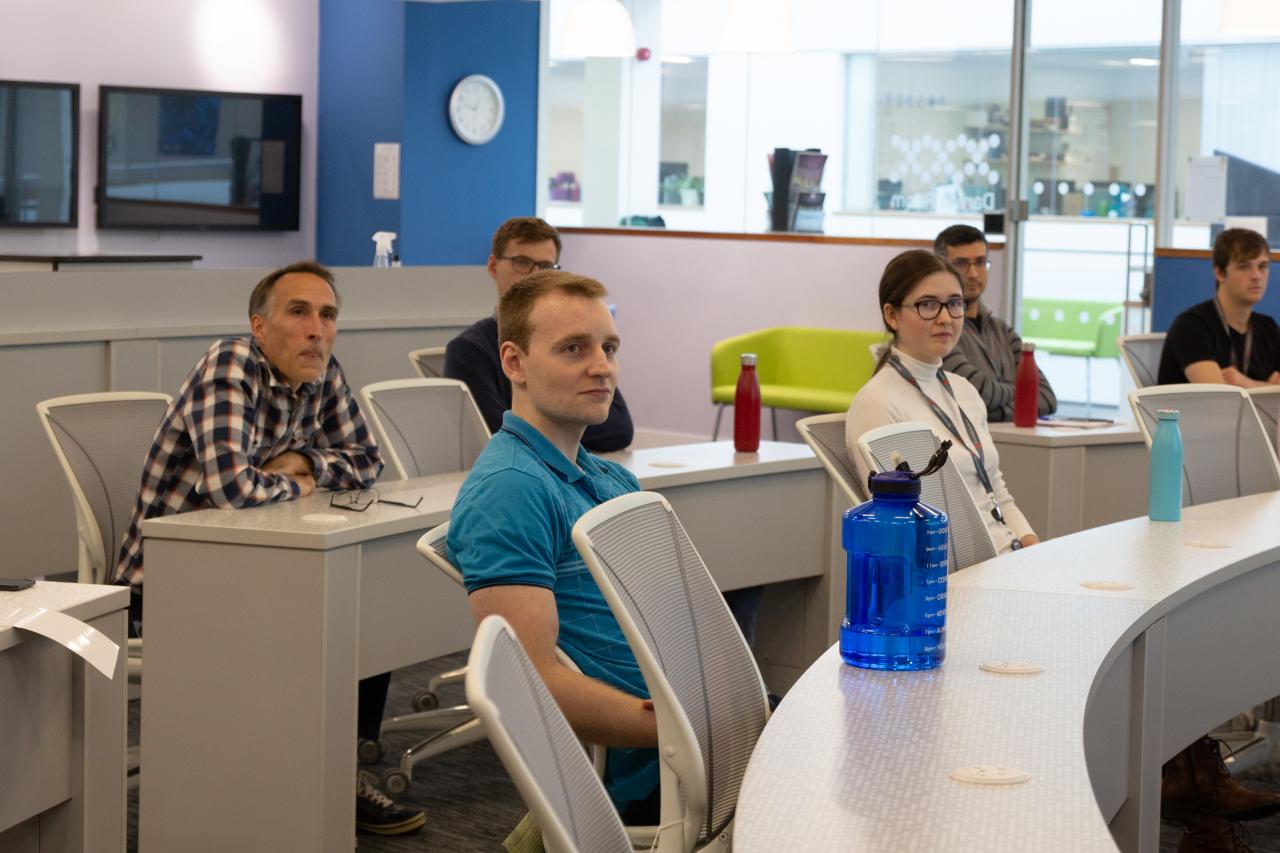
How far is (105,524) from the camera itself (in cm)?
347

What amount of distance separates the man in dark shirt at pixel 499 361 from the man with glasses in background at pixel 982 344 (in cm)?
113

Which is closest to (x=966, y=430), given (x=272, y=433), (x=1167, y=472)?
(x=1167, y=472)

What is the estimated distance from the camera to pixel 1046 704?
1.87m

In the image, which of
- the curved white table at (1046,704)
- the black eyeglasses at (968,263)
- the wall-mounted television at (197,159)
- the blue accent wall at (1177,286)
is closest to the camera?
the curved white table at (1046,704)

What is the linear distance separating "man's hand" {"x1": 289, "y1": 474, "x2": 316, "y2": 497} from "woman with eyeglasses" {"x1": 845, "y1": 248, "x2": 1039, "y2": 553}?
116 cm

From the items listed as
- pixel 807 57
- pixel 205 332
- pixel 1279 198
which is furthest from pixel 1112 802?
pixel 807 57

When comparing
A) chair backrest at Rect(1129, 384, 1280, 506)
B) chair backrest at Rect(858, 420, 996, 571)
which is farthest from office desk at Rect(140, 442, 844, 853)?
chair backrest at Rect(1129, 384, 1280, 506)

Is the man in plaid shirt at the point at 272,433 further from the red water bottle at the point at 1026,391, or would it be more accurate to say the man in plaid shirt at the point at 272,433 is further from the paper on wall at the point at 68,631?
the red water bottle at the point at 1026,391

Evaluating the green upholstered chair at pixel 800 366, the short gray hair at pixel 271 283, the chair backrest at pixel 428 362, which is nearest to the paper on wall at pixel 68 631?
the short gray hair at pixel 271 283

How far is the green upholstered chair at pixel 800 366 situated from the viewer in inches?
308

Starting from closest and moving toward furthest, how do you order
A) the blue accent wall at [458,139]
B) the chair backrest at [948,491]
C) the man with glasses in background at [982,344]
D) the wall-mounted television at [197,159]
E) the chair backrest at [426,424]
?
the chair backrest at [948,491]
the chair backrest at [426,424]
the man with glasses in background at [982,344]
the wall-mounted television at [197,159]
the blue accent wall at [458,139]

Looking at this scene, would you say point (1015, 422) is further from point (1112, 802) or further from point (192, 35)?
point (192, 35)

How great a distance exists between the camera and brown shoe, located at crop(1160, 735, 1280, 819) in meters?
3.39

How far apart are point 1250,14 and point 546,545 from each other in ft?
19.7
